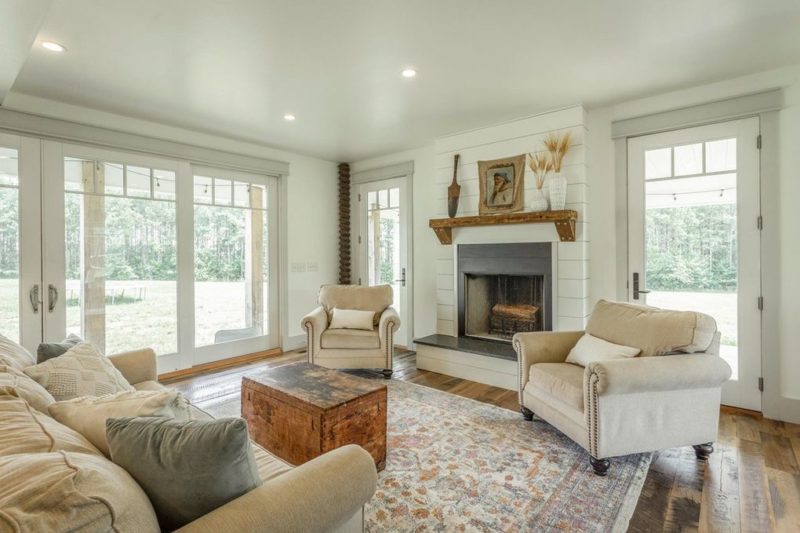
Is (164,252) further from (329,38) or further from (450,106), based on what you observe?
(450,106)

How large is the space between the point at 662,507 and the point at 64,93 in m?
4.77

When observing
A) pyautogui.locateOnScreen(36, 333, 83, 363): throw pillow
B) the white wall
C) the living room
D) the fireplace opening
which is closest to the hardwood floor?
the living room

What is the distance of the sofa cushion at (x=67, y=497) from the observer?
642 mm

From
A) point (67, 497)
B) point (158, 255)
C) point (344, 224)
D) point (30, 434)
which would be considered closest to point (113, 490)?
point (67, 497)

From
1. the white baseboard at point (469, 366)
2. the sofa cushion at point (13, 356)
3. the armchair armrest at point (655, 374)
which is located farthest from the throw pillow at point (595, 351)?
the sofa cushion at point (13, 356)

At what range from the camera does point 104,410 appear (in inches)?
45.0

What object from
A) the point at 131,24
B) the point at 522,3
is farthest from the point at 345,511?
the point at 131,24

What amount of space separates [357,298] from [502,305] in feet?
5.07

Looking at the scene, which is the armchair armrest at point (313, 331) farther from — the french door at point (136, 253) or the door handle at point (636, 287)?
the door handle at point (636, 287)

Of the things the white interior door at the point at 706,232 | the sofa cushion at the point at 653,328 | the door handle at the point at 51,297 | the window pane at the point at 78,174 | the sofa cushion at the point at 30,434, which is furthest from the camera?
the window pane at the point at 78,174

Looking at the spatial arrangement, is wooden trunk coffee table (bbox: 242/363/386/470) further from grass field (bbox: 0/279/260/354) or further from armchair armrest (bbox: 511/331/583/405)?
grass field (bbox: 0/279/260/354)

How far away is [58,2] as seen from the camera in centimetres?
203

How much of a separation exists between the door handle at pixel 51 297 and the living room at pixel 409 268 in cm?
1

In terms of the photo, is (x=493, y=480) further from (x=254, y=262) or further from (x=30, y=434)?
(x=254, y=262)
